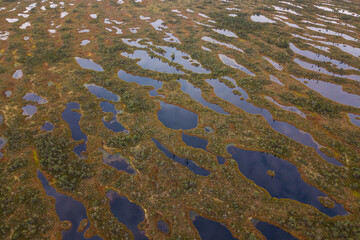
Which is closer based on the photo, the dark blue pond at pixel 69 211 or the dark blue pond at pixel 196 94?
the dark blue pond at pixel 69 211

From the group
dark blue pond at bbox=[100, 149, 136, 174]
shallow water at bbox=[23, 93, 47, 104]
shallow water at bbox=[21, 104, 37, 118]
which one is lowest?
shallow water at bbox=[21, 104, 37, 118]

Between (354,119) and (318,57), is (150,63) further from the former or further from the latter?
(318,57)

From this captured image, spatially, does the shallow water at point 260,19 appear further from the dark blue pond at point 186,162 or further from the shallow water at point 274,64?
the dark blue pond at point 186,162

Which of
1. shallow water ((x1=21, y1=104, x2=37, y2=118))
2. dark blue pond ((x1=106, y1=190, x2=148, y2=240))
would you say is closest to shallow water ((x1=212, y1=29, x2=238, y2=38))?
shallow water ((x1=21, y1=104, x2=37, y2=118))

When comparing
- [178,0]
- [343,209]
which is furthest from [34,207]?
[178,0]

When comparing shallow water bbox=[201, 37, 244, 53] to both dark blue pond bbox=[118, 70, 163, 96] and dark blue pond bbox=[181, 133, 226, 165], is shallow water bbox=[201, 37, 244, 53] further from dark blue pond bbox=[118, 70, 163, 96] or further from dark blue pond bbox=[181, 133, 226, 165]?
dark blue pond bbox=[181, 133, 226, 165]

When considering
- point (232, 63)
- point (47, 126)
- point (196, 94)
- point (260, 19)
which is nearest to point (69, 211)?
point (47, 126)

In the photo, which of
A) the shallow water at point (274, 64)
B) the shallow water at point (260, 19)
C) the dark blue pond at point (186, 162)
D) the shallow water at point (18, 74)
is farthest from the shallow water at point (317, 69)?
the shallow water at point (18, 74)
